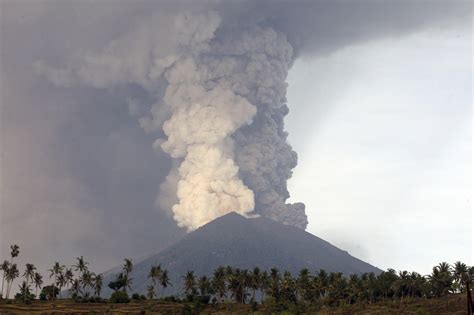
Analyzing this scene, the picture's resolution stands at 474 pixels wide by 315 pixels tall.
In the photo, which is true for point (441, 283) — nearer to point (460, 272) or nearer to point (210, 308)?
point (460, 272)

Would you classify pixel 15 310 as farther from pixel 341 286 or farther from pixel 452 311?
pixel 452 311

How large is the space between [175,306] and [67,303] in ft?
112

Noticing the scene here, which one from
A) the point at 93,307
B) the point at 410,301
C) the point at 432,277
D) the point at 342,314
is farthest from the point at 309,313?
the point at 93,307

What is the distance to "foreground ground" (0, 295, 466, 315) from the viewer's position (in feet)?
554

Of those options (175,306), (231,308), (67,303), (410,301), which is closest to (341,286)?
(410,301)

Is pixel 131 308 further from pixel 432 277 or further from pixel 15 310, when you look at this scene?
pixel 432 277

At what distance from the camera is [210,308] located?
194m

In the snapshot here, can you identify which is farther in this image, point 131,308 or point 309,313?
point 131,308

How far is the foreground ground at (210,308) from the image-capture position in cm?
16900

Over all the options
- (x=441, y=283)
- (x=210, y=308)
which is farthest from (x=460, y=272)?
(x=210, y=308)

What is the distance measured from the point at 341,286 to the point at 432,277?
29474 mm

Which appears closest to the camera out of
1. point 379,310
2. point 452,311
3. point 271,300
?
point 452,311

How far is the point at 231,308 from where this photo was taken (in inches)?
7603

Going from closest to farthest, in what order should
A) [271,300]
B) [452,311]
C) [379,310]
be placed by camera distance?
[452,311], [379,310], [271,300]
